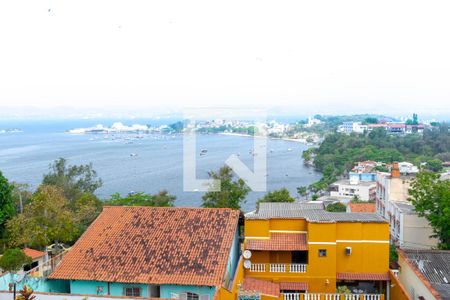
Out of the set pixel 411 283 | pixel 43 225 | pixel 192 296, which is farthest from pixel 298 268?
pixel 43 225

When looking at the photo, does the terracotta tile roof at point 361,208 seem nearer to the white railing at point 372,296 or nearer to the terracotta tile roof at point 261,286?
the white railing at point 372,296

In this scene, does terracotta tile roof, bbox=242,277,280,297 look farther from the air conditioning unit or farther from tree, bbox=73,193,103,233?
tree, bbox=73,193,103,233

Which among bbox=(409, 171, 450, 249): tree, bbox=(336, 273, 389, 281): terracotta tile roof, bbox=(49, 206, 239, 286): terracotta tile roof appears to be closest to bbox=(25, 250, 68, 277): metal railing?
bbox=(49, 206, 239, 286): terracotta tile roof

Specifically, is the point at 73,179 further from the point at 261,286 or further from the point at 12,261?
the point at 261,286

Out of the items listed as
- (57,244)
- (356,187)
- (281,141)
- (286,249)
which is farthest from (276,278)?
(281,141)

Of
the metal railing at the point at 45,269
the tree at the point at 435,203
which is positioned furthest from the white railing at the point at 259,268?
the tree at the point at 435,203

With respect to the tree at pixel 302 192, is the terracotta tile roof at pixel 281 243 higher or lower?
higher

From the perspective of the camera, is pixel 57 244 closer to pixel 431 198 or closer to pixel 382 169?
pixel 431 198
